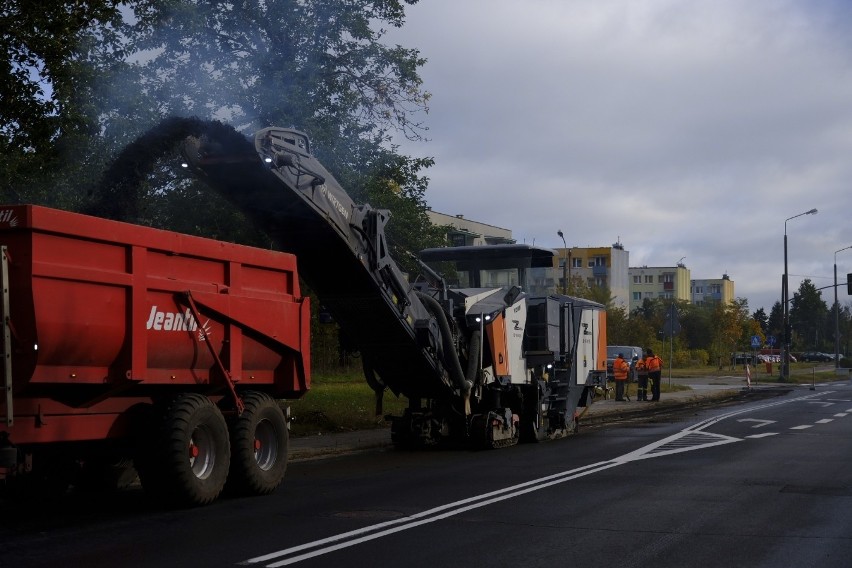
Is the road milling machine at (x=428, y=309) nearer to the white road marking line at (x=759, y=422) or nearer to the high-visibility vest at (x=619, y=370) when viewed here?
the white road marking line at (x=759, y=422)

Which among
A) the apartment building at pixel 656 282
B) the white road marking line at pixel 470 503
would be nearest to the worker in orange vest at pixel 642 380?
the white road marking line at pixel 470 503

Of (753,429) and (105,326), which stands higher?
(105,326)

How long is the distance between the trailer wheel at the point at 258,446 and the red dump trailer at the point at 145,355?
0.6 inches

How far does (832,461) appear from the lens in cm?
1491

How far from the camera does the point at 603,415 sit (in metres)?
27.1

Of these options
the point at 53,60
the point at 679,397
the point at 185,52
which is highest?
the point at 185,52

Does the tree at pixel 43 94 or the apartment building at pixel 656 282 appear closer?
the tree at pixel 43 94

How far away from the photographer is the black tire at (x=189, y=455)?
1014 cm

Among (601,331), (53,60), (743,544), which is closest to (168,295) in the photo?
(53,60)

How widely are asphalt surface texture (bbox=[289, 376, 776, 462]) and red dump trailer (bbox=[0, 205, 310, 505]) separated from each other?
4.28m

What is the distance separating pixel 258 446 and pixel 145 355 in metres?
2.32

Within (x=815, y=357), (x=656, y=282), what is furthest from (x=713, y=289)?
(x=815, y=357)

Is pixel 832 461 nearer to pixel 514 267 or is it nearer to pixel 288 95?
pixel 514 267

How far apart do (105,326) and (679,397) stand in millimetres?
27946
